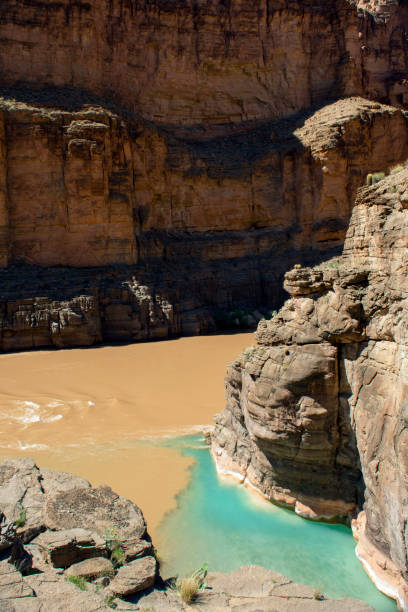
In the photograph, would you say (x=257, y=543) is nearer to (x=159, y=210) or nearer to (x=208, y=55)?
(x=159, y=210)

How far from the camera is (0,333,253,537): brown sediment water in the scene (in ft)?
28.3

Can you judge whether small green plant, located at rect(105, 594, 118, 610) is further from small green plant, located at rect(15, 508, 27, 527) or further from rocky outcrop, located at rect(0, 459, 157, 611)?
small green plant, located at rect(15, 508, 27, 527)

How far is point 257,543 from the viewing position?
6402 mm

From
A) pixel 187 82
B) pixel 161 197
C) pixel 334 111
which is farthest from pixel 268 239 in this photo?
pixel 187 82

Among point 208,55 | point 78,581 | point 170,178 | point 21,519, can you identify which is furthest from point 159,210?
point 78,581

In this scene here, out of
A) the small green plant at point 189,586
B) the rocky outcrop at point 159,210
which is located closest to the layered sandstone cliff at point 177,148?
the rocky outcrop at point 159,210

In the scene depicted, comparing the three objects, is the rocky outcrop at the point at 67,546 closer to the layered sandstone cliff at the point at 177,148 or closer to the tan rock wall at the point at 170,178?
the layered sandstone cliff at the point at 177,148

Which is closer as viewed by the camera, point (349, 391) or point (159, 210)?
point (349, 391)

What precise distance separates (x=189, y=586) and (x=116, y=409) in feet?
24.7

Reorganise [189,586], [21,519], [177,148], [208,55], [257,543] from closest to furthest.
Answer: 1. [189,586]
2. [21,519]
3. [257,543]
4. [177,148]
5. [208,55]

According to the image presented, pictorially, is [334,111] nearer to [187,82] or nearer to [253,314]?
[187,82]

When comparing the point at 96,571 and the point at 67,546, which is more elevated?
the point at 67,546

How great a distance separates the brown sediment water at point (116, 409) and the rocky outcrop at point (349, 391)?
2.05 meters

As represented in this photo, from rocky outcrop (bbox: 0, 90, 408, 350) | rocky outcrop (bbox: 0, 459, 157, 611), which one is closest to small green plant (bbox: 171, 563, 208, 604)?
rocky outcrop (bbox: 0, 459, 157, 611)
